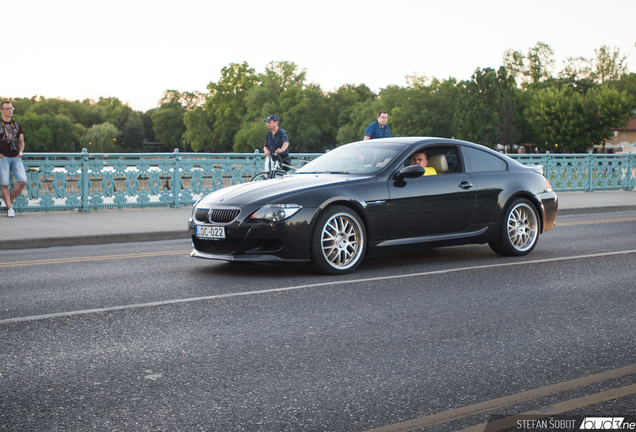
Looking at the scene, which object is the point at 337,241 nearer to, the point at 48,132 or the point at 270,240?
the point at 270,240

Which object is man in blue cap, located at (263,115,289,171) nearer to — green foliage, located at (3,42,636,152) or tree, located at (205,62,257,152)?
green foliage, located at (3,42,636,152)

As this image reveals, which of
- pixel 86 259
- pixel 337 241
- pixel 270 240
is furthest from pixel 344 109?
pixel 270 240

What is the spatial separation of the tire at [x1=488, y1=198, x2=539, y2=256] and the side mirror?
57.7 inches

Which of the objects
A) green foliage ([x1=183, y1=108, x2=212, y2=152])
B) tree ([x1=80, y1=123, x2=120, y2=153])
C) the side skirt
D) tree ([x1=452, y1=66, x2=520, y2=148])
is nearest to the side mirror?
the side skirt

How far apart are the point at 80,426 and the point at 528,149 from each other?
102217 mm

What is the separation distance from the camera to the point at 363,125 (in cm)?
10788

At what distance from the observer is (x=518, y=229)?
29.3ft

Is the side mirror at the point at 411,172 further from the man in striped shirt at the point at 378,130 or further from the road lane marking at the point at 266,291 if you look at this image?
the man in striped shirt at the point at 378,130

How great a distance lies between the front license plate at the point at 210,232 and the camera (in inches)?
286

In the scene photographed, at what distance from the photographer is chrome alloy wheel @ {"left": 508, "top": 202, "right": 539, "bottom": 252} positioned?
8.86m

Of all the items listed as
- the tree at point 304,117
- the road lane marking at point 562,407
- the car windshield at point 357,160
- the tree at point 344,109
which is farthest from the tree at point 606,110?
the road lane marking at point 562,407

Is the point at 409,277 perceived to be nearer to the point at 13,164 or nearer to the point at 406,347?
the point at 406,347

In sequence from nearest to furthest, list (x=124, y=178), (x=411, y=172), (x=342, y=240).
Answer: (x=342, y=240)
(x=411, y=172)
(x=124, y=178)

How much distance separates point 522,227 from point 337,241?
9.23 ft
